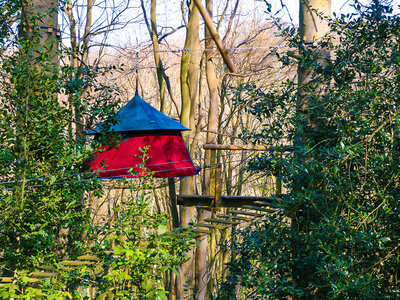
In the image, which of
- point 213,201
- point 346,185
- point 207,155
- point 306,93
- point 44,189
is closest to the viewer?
point 346,185

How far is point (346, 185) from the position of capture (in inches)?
91.8

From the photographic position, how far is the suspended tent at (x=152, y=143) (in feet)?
14.7

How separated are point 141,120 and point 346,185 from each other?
2.72m

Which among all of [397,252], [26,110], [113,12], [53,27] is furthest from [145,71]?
[397,252]

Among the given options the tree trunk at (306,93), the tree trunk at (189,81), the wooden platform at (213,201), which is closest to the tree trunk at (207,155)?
the tree trunk at (189,81)

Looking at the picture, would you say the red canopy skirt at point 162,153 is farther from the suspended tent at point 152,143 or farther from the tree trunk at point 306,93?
the tree trunk at point 306,93

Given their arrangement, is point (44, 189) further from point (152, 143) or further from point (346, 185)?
point (152, 143)

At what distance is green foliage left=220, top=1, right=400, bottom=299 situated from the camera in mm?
2205

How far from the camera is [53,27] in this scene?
3453 mm

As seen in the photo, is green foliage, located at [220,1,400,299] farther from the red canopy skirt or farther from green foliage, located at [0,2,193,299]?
the red canopy skirt

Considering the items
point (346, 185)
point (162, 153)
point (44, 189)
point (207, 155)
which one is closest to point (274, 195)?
point (346, 185)

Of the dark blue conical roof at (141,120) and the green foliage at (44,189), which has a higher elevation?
the dark blue conical roof at (141,120)

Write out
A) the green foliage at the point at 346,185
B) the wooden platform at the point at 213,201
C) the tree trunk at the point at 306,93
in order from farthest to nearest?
the wooden platform at the point at 213,201
the tree trunk at the point at 306,93
the green foliage at the point at 346,185

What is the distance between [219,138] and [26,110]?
7866 mm
